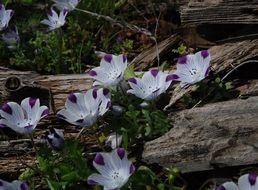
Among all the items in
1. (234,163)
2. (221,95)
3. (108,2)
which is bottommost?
(234,163)

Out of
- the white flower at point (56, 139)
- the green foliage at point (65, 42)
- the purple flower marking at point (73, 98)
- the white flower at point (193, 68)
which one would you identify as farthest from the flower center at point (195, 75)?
the green foliage at point (65, 42)

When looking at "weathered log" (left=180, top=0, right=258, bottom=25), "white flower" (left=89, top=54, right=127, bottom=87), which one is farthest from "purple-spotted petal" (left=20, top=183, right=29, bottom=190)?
"weathered log" (left=180, top=0, right=258, bottom=25)

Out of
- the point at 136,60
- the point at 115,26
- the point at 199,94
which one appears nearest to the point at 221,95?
the point at 199,94

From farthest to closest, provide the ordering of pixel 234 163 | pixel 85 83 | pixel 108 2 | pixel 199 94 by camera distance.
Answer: pixel 108 2, pixel 85 83, pixel 199 94, pixel 234 163

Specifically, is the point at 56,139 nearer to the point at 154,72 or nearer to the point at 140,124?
the point at 140,124

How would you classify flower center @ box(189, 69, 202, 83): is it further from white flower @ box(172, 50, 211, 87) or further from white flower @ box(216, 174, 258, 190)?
white flower @ box(216, 174, 258, 190)

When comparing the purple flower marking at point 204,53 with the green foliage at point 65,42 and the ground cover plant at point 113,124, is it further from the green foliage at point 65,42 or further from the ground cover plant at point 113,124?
the green foliage at point 65,42

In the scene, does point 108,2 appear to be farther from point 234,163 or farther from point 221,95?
point 234,163
